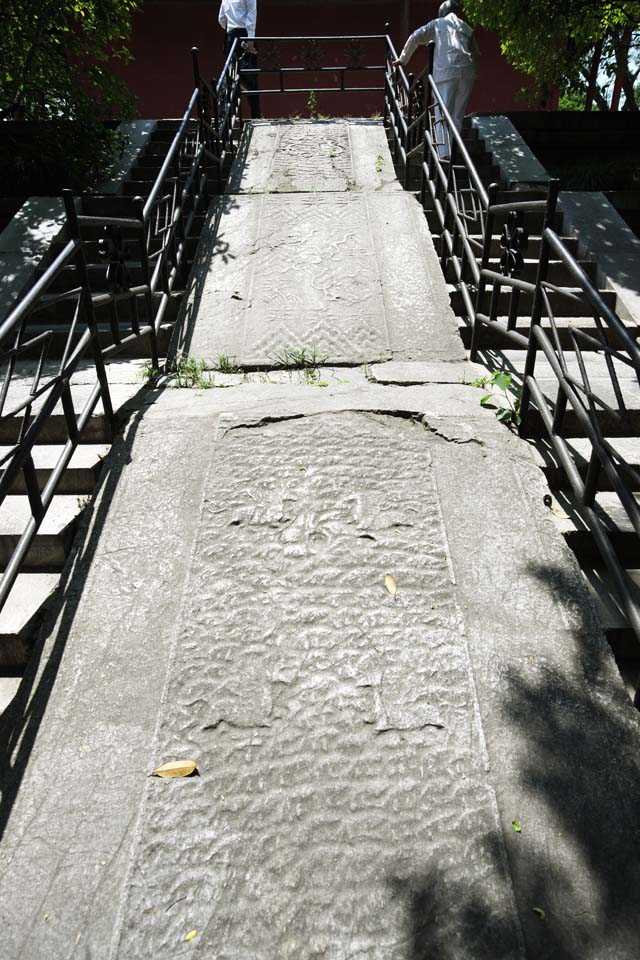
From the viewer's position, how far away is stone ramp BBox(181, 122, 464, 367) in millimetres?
4504

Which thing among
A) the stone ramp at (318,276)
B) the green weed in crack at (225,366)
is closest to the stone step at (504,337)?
the stone ramp at (318,276)

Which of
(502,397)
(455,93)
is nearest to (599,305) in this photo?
(502,397)

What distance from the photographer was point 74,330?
3.25 meters

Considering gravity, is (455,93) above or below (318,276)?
above

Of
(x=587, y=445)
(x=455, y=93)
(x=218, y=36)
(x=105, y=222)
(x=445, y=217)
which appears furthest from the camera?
(x=218, y=36)

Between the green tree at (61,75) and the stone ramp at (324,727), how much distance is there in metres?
5.82

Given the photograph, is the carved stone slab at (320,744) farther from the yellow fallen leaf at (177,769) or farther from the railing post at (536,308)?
the railing post at (536,308)

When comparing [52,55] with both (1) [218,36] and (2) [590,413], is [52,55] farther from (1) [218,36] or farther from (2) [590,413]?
(2) [590,413]

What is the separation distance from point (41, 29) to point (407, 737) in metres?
8.91

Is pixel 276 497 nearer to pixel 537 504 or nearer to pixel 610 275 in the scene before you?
pixel 537 504

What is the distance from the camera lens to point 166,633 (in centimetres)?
252

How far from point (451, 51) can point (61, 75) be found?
4.66 metres

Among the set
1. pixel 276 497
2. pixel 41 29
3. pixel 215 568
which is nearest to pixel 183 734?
pixel 215 568

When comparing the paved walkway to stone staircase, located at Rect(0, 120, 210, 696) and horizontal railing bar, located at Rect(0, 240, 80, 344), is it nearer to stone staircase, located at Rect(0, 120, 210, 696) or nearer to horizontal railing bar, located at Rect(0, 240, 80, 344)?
stone staircase, located at Rect(0, 120, 210, 696)
